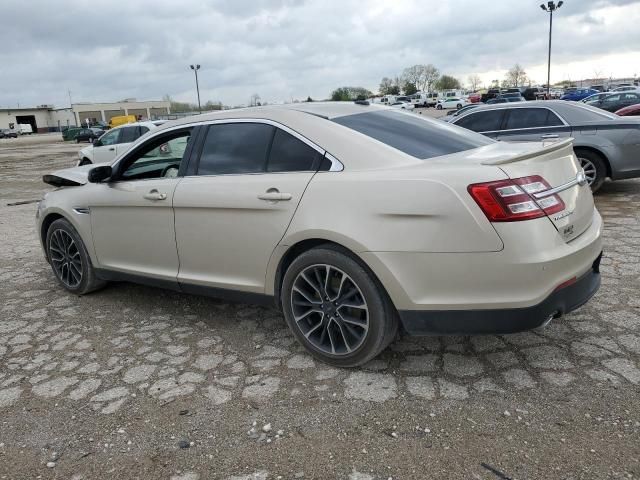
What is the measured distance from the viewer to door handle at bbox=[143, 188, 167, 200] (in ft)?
12.8

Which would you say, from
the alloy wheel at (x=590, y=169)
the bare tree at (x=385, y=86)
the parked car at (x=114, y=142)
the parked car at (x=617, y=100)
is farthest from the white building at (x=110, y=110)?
the alloy wheel at (x=590, y=169)

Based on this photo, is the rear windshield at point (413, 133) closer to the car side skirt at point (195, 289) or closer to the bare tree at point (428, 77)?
the car side skirt at point (195, 289)

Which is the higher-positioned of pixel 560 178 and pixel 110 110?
pixel 110 110

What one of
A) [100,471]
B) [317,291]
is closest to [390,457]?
[317,291]

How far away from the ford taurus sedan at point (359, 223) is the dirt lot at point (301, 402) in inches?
13.9

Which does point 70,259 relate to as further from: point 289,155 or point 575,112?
point 575,112

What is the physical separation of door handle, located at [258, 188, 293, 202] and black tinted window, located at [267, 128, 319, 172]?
168 millimetres

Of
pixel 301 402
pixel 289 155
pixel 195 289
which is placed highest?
pixel 289 155

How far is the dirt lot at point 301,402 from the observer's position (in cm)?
246

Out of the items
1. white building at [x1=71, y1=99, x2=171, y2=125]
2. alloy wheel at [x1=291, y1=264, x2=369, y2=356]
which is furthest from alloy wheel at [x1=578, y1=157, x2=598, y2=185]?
white building at [x1=71, y1=99, x2=171, y2=125]

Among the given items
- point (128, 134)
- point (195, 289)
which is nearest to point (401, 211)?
point (195, 289)

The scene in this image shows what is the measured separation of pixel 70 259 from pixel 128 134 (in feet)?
37.6

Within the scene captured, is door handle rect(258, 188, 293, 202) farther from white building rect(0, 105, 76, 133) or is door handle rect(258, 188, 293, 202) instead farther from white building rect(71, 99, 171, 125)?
white building rect(0, 105, 76, 133)

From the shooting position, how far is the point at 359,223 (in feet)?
9.62
